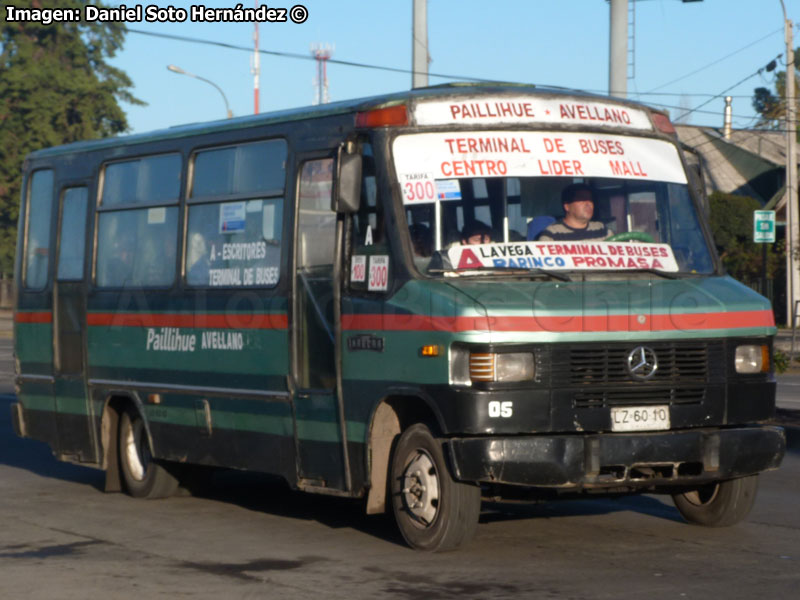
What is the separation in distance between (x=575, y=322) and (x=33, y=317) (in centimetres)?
628

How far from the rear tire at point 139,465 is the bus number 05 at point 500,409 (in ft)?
14.1

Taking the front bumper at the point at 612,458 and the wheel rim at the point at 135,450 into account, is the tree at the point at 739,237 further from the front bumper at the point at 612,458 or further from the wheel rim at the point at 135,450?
the front bumper at the point at 612,458

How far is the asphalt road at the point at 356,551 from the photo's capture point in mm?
7840

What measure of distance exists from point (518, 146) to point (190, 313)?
306 centimetres

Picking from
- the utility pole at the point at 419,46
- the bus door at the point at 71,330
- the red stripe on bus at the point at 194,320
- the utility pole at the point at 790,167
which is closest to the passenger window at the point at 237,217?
the red stripe on bus at the point at 194,320

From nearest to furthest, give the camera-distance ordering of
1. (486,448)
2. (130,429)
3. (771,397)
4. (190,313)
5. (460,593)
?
(460,593)
(486,448)
(771,397)
(190,313)
(130,429)

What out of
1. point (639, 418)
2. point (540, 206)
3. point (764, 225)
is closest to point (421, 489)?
point (639, 418)

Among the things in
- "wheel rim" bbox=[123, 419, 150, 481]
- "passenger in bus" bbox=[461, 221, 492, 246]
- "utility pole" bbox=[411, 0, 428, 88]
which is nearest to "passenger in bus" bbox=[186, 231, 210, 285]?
"wheel rim" bbox=[123, 419, 150, 481]

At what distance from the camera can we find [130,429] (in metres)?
12.3

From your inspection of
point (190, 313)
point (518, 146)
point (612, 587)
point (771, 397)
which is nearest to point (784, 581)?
point (612, 587)

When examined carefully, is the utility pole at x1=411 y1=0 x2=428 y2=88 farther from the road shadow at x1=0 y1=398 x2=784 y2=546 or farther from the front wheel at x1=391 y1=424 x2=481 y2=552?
the front wheel at x1=391 y1=424 x2=481 y2=552

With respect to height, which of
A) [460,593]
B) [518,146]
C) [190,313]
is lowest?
[460,593]

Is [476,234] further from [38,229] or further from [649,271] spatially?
[38,229]

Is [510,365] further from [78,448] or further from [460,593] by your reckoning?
[78,448]
